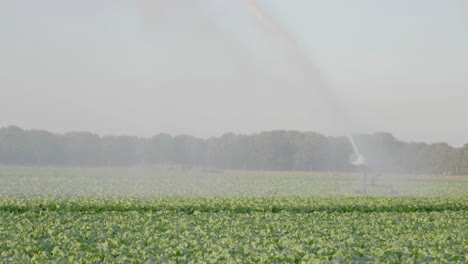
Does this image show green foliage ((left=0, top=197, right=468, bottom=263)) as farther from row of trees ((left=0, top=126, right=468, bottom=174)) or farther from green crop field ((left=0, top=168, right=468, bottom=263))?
row of trees ((left=0, top=126, right=468, bottom=174))

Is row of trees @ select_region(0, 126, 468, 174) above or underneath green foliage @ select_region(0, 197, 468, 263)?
above

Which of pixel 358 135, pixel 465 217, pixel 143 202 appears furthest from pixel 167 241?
pixel 358 135

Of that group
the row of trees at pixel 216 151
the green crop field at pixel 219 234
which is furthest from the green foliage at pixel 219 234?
the row of trees at pixel 216 151

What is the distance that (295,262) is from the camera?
10.8 metres

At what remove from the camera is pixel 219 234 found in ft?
45.2

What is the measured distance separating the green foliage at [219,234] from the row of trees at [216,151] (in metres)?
64.5

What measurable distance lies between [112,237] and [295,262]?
463 cm

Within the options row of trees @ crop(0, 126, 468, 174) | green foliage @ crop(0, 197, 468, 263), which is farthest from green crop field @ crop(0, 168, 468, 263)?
row of trees @ crop(0, 126, 468, 174)

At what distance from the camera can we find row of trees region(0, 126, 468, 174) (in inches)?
3342

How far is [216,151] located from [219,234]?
79.1 meters

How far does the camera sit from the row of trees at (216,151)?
84.9m

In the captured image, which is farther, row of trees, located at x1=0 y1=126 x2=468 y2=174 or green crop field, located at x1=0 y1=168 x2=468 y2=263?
row of trees, located at x1=0 y1=126 x2=468 y2=174

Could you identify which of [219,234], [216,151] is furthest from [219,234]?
[216,151]

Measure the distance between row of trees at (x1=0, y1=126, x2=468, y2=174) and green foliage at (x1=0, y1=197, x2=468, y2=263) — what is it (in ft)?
212
